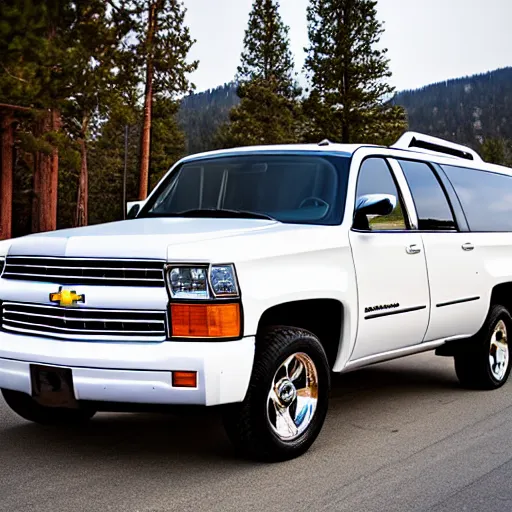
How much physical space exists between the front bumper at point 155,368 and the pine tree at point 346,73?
5048 centimetres

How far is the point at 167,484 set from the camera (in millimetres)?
4719

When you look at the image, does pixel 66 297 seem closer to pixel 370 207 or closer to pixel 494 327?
pixel 370 207

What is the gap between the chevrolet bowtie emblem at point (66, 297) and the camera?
4781 mm

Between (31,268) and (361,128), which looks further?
(361,128)

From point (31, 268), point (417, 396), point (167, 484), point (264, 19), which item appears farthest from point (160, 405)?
point (264, 19)

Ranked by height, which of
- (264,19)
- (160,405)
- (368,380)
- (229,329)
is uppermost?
(264,19)

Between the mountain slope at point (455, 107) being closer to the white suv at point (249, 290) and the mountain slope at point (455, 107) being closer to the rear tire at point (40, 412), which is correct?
the white suv at point (249, 290)

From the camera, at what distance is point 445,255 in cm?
670

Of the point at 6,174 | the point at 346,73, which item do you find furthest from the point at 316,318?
the point at 346,73

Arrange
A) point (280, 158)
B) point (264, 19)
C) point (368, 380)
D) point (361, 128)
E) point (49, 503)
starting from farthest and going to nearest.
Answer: point (264, 19) → point (361, 128) → point (368, 380) → point (280, 158) → point (49, 503)

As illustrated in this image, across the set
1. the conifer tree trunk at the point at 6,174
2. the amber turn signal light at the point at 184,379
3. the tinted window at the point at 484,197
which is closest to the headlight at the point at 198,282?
the amber turn signal light at the point at 184,379

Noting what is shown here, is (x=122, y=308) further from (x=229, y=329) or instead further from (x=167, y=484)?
(x=167, y=484)

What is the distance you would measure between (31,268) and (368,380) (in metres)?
3.90

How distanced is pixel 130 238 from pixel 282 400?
1.31 metres
